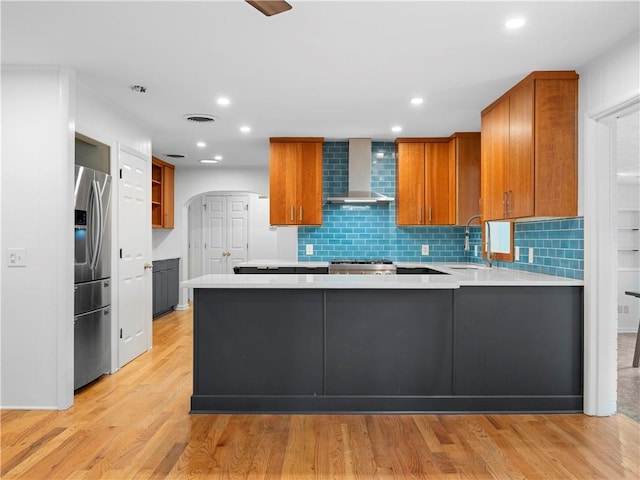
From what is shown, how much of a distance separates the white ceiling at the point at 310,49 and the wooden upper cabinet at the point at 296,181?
101cm

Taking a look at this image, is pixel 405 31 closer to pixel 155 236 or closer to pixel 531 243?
pixel 531 243

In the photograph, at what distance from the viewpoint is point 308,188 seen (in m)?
5.48

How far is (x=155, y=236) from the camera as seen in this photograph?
26.0ft

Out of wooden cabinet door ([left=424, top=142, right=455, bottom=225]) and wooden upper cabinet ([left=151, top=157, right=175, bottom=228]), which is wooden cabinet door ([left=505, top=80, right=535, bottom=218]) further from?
wooden upper cabinet ([left=151, top=157, right=175, bottom=228])

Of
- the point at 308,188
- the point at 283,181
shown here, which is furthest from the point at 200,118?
the point at 308,188

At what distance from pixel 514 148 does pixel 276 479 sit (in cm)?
280

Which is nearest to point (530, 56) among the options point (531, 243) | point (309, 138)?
Answer: point (531, 243)

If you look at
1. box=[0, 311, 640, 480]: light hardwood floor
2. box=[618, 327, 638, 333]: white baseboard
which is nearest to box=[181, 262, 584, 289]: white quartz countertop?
box=[0, 311, 640, 480]: light hardwood floor

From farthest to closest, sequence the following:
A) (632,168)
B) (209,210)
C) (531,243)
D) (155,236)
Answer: (209,210) → (155,236) → (632,168) → (531,243)

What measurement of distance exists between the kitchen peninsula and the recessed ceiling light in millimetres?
1597

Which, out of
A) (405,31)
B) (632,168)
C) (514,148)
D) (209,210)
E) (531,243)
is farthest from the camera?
(209,210)

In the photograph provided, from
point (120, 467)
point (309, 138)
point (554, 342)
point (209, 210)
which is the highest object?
point (309, 138)

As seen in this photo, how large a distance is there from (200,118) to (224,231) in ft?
14.5

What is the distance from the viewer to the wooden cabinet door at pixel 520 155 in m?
3.34
